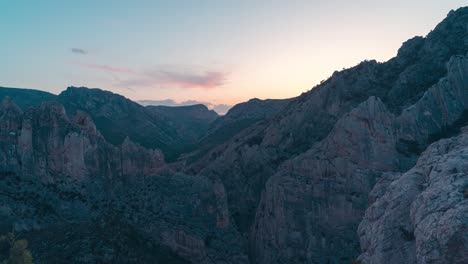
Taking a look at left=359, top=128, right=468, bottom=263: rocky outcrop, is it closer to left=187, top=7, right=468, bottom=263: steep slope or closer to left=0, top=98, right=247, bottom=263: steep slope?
left=187, top=7, right=468, bottom=263: steep slope

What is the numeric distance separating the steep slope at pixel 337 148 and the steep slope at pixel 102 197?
21.7ft

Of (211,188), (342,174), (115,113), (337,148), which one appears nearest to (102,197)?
(211,188)

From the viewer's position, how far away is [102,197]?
52469 millimetres

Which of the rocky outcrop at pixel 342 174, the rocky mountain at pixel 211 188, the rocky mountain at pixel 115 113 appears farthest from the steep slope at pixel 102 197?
the rocky mountain at pixel 115 113

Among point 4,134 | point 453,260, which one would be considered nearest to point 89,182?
point 4,134

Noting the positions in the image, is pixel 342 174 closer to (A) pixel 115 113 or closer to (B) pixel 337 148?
(B) pixel 337 148

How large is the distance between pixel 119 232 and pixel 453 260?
38214 millimetres

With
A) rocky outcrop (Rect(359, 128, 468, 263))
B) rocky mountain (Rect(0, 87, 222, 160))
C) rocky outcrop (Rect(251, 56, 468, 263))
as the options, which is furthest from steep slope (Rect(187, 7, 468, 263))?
rocky mountain (Rect(0, 87, 222, 160))

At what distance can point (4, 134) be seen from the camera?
2080 inches

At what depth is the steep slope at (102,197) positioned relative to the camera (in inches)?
1882

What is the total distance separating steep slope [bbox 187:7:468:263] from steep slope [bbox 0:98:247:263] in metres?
6.62

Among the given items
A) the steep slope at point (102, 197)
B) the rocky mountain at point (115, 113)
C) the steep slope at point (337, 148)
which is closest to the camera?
the steep slope at point (102, 197)

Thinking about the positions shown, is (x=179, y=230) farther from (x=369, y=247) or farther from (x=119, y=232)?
(x=369, y=247)

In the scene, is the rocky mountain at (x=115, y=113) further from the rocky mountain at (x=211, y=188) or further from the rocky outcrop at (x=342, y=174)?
the rocky outcrop at (x=342, y=174)
